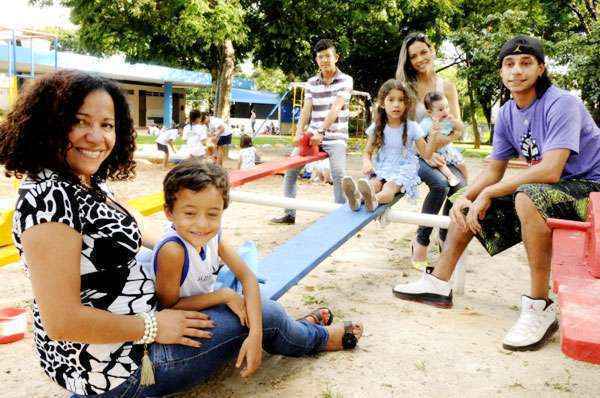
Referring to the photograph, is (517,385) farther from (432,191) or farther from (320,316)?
(432,191)

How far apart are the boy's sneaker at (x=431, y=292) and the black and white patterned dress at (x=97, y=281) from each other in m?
1.97

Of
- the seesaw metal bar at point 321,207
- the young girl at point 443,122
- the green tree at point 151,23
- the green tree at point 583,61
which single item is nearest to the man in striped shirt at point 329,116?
the seesaw metal bar at point 321,207

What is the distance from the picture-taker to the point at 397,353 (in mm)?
2611

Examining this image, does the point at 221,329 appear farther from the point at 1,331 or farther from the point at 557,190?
the point at 557,190

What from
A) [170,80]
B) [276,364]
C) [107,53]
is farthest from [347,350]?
[170,80]

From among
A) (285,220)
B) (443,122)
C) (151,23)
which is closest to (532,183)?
(443,122)

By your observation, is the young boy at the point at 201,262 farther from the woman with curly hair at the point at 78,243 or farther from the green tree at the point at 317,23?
the green tree at the point at 317,23

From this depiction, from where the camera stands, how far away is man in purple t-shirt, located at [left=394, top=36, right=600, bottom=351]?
2639 millimetres

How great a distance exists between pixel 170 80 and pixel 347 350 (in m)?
27.0

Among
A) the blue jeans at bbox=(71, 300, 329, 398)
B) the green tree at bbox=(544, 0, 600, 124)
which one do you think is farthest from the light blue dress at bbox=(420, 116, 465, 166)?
the green tree at bbox=(544, 0, 600, 124)

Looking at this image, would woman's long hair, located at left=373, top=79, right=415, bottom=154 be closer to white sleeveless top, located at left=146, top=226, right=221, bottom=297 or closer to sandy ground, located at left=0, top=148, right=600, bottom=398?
sandy ground, located at left=0, top=148, right=600, bottom=398

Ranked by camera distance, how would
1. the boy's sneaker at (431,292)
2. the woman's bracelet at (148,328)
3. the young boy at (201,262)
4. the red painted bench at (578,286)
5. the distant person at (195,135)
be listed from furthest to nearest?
the distant person at (195,135) → the boy's sneaker at (431,292) → the young boy at (201,262) → the woman's bracelet at (148,328) → the red painted bench at (578,286)

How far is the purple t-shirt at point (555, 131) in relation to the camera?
8.75 ft

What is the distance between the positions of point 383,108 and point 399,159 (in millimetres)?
433
